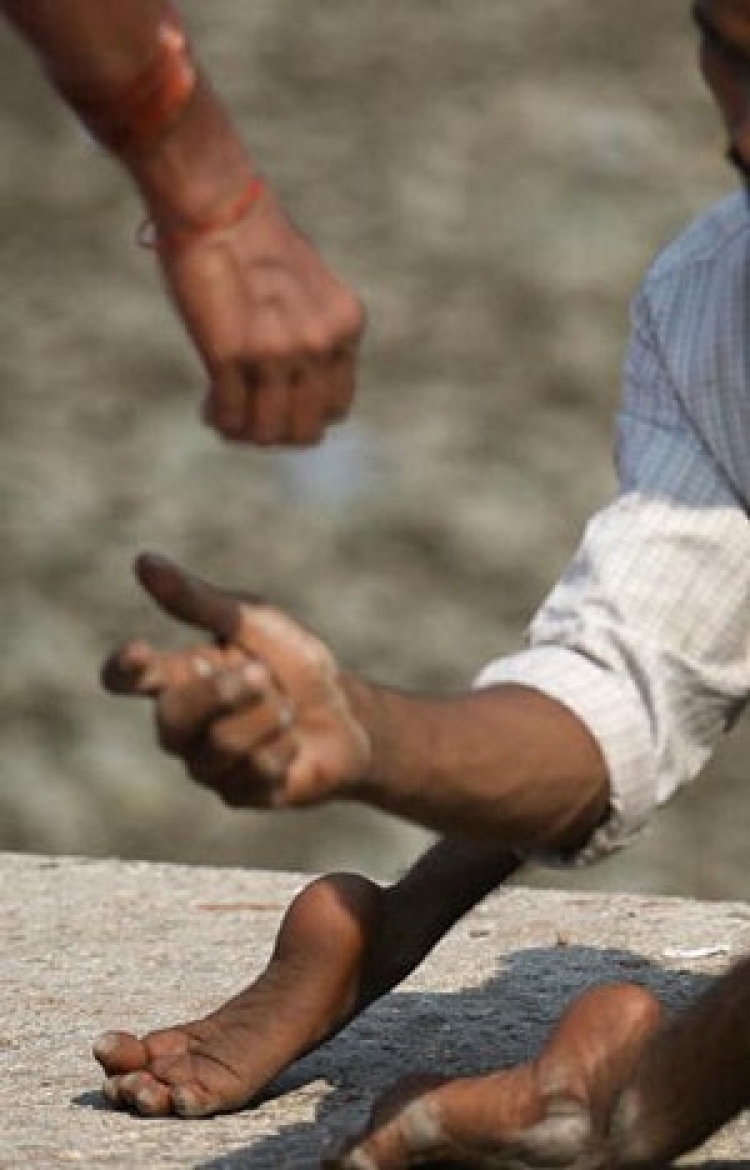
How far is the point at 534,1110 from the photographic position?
3512mm

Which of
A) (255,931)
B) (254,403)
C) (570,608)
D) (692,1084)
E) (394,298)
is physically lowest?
(394,298)

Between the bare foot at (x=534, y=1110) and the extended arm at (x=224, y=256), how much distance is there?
0.79m

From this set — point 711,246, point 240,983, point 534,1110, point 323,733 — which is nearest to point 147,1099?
point 534,1110

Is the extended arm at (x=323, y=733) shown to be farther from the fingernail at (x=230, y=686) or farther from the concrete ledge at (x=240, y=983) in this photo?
the concrete ledge at (x=240, y=983)

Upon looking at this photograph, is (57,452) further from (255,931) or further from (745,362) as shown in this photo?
(745,362)

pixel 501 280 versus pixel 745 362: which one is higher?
pixel 745 362

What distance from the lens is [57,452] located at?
9.84m

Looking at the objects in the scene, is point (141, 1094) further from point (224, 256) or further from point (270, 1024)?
point (224, 256)

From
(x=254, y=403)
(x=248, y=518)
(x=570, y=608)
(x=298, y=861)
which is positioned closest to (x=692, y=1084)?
(x=570, y=608)

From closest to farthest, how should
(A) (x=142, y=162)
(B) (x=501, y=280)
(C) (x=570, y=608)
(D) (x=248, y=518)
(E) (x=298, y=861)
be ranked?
1. (A) (x=142, y=162)
2. (C) (x=570, y=608)
3. (E) (x=298, y=861)
4. (D) (x=248, y=518)
5. (B) (x=501, y=280)

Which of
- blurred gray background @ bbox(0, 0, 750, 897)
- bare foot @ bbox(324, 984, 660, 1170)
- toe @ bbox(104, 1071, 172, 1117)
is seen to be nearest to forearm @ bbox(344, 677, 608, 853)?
bare foot @ bbox(324, 984, 660, 1170)

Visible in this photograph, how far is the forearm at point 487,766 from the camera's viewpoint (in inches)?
119

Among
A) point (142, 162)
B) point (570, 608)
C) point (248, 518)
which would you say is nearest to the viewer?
point (142, 162)

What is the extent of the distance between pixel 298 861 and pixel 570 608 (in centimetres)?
495
